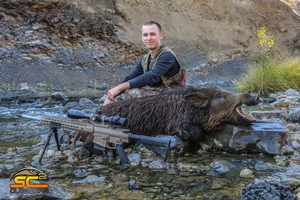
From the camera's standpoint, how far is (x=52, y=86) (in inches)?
517

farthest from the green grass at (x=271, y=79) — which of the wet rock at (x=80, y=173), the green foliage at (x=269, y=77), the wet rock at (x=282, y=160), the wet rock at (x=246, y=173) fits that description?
the wet rock at (x=80, y=173)

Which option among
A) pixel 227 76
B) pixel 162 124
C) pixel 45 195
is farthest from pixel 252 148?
pixel 227 76

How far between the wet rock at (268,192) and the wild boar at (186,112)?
153 cm

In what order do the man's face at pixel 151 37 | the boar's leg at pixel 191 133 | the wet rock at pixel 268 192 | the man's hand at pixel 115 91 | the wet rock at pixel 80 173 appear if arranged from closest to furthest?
1. the wet rock at pixel 268 192
2. the wet rock at pixel 80 173
3. the boar's leg at pixel 191 133
4. the man's hand at pixel 115 91
5. the man's face at pixel 151 37

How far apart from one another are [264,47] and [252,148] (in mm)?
6963

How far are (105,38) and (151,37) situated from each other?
497 inches

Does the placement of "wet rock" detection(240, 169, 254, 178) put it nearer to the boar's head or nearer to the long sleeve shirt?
the boar's head

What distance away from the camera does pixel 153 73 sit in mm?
4676

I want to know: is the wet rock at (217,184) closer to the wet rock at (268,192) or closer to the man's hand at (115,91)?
the wet rock at (268,192)

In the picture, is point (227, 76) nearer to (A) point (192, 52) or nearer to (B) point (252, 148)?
(A) point (192, 52)

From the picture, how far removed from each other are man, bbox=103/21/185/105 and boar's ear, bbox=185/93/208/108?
0.90 metres

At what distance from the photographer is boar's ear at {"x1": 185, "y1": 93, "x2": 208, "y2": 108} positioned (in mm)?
3929

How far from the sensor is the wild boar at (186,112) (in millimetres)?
3871

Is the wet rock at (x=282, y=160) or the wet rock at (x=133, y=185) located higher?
Result: the wet rock at (x=282, y=160)
